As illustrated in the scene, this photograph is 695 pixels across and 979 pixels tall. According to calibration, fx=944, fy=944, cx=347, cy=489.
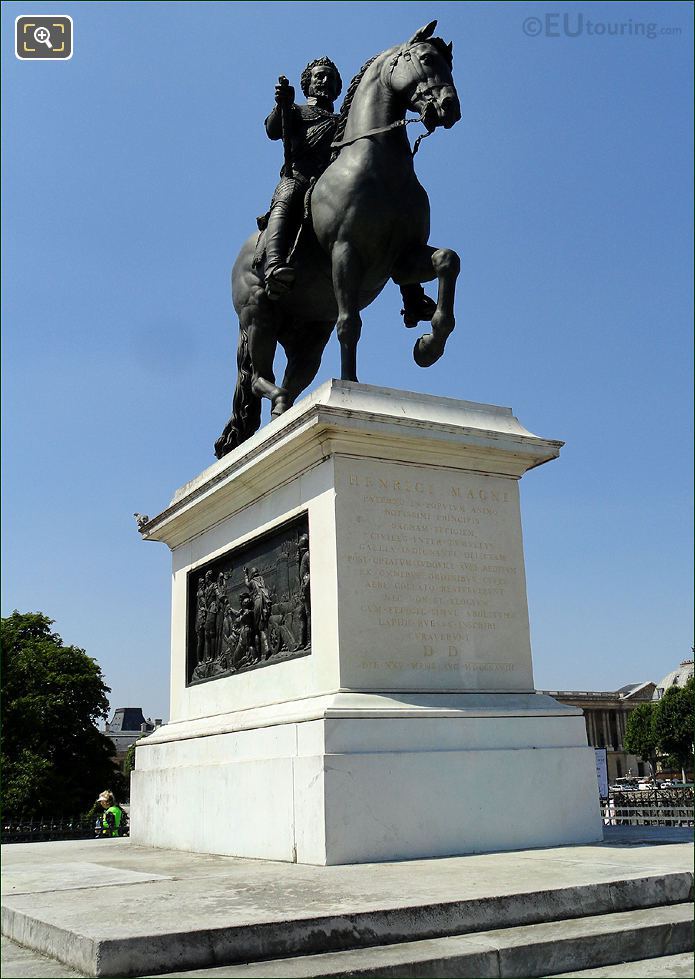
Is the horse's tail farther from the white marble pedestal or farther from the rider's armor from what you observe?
the white marble pedestal

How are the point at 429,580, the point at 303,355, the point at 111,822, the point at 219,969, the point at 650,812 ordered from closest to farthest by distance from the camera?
the point at 219,969
the point at 429,580
the point at 303,355
the point at 111,822
the point at 650,812

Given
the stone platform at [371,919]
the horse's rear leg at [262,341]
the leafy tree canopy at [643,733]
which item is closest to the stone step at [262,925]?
the stone platform at [371,919]

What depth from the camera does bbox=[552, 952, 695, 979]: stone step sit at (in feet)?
13.4

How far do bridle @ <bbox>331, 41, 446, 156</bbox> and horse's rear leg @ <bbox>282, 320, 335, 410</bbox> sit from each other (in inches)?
97.1

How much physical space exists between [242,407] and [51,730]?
32004 mm

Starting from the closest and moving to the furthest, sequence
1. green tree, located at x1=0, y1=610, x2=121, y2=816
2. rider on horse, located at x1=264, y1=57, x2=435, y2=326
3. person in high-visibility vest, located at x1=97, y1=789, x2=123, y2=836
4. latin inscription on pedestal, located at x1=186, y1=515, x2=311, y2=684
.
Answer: latin inscription on pedestal, located at x1=186, y1=515, x2=311, y2=684 < rider on horse, located at x1=264, y1=57, x2=435, y2=326 < person in high-visibility vest, located at x1=97, y1=789, x2=123, y2=836 < green tree, located at x1=0, y1=610, x2=121, y2=816

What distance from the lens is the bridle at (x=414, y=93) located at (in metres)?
8.47

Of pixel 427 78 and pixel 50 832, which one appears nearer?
pixel 427 78

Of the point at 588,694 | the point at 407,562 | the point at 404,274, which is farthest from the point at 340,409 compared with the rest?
the point at 588,694

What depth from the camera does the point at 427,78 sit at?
27.8 ft

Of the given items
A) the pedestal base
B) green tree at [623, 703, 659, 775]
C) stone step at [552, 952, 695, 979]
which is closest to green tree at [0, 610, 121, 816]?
the pedestal base

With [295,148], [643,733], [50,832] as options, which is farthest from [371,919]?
[643,733]

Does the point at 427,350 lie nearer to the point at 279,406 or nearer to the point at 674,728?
the point at 279,406

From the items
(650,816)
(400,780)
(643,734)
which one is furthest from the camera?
(643,734)
